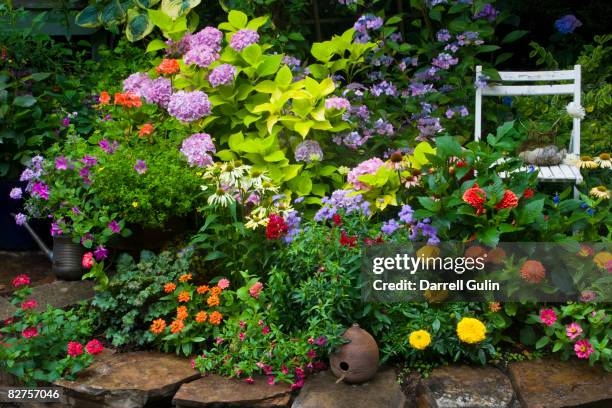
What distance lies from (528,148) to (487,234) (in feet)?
3.51

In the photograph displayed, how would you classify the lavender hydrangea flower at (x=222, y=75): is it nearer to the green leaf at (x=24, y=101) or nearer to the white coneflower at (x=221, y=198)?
the white coneflower at (x=221, y=198)

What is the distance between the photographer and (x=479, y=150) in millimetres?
3309

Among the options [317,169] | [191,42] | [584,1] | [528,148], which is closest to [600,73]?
[584,1]

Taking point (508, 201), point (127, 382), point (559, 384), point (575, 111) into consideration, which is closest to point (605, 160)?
point (575, 111)

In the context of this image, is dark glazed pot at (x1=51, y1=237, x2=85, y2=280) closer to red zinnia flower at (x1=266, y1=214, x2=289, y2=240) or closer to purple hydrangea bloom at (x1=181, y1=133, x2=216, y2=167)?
purple hydrangea bloom at (x1=181, y1=133, x2=216, y2=167)

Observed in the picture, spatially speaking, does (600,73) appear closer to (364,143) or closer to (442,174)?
(364,143)

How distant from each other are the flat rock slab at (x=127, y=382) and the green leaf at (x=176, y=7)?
2095 mm

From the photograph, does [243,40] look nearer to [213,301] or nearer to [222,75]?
[222,75]

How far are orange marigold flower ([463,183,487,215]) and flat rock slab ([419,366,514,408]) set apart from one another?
0.63 metres

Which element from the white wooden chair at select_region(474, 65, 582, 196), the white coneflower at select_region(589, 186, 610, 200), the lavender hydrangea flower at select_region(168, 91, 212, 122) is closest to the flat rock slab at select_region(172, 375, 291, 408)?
the lavender hydrangea flower at select_region(168, 91, 212, 122)

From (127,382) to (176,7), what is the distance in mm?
2291

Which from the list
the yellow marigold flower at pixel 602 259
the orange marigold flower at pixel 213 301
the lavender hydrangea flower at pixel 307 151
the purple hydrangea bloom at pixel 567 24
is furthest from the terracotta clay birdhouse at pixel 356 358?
the purple hydrangea bloom at pixel 567 24

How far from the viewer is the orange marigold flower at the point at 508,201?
3.03 meters

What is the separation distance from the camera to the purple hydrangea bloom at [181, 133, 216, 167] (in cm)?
375
